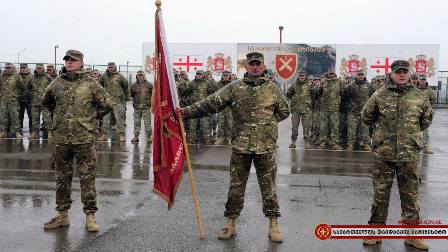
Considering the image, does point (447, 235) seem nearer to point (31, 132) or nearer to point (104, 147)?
point (104, 147)

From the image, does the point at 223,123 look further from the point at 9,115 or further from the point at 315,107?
the point at 9,115

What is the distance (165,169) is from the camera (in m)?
5.80

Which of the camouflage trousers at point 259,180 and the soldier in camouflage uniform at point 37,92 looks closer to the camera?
the camouflage trousers at point 259,180

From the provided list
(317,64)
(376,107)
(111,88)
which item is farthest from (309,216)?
(317,64)

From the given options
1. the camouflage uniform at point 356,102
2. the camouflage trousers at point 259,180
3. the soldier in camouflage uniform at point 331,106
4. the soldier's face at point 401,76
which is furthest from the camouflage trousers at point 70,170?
the camouflage uniform at point 356,102

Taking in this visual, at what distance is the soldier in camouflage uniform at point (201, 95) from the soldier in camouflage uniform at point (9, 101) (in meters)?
4.77

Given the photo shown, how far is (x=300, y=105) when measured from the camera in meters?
13.6

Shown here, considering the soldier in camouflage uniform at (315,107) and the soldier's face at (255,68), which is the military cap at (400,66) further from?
the soldier in camouflage uniform at (315,107)

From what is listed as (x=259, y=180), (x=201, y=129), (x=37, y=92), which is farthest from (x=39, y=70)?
(x=259, y=180)

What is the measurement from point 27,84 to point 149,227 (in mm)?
9843

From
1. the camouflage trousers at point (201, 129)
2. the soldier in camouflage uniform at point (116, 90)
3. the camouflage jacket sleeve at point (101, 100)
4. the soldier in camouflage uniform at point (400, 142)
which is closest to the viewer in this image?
the soldier in camouflage uniform at point (400, 142)

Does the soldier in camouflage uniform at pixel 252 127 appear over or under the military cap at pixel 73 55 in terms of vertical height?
under

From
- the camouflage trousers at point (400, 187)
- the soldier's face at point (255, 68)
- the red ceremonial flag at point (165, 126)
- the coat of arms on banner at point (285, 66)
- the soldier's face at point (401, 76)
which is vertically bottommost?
the camouflage trousers at point (400, 187)

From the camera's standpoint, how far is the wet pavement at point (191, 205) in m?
5.50
